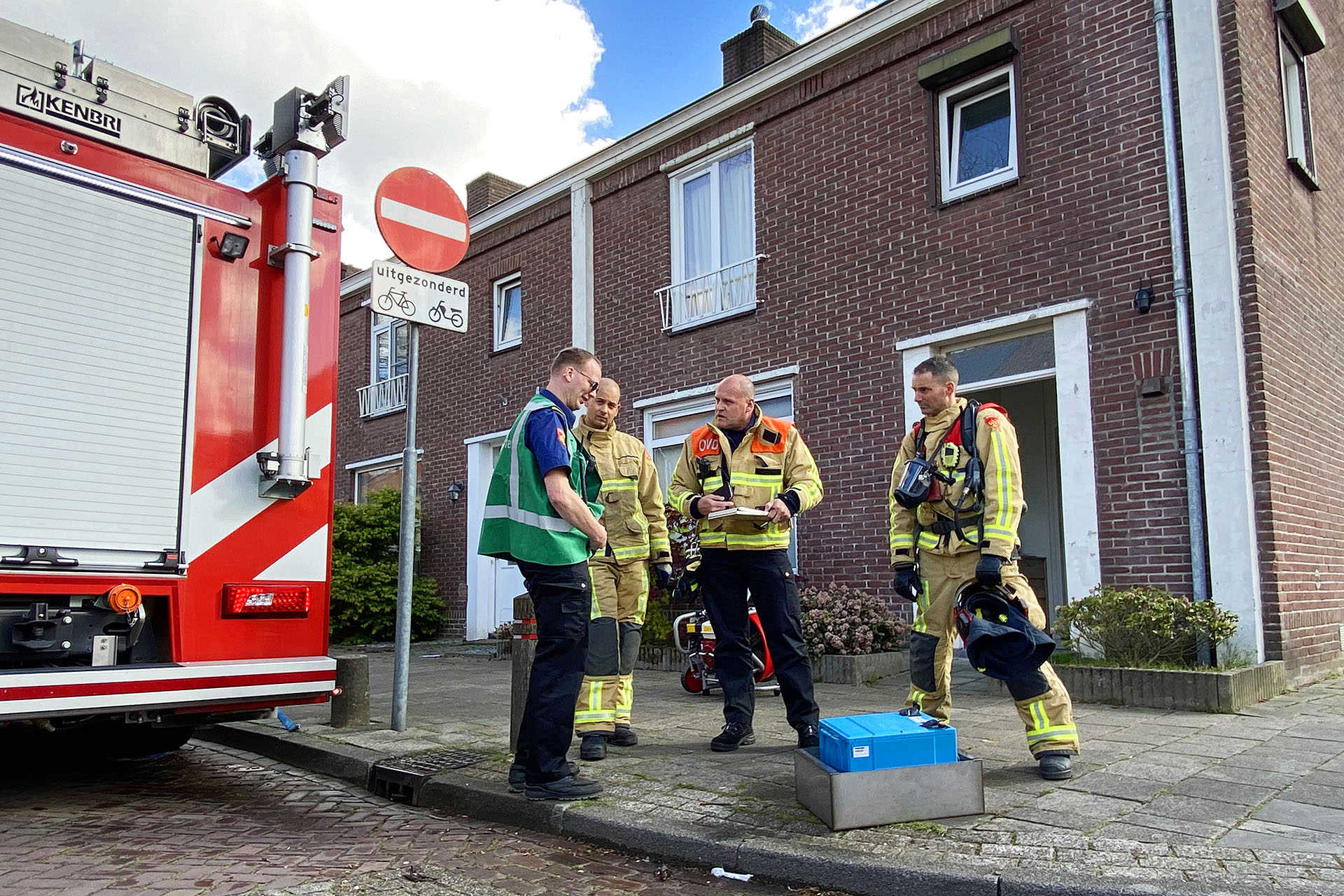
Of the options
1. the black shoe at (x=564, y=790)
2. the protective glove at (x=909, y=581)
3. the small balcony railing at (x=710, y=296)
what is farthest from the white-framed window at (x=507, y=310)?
the black shoe at (x=564, y=790)

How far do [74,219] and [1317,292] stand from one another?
9.28 m

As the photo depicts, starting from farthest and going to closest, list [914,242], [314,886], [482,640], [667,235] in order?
[482,640] → [667,235] → [914,242] → [314,886]

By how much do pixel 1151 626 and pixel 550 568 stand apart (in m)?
4.54

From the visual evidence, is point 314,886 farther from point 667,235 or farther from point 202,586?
point 667,235

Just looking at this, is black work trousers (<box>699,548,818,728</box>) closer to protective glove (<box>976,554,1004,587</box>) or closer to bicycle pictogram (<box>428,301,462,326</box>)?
protective glove (<box>976,554,1004,587</box>)

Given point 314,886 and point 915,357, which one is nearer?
point 314,886

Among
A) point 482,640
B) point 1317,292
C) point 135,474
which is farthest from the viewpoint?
point 482,640

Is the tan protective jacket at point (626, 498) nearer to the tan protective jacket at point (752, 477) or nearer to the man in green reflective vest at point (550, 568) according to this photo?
the tan protective jacket at point (752, 477)

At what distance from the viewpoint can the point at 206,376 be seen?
480 centimetres

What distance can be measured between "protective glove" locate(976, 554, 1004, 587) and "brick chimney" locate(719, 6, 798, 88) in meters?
9.13

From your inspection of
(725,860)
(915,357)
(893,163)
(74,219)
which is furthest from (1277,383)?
(74,219)

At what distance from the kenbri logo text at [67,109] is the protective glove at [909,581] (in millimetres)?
4215

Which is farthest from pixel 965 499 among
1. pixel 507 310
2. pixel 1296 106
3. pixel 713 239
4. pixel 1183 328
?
pixel 507 310

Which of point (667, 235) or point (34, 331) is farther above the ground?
point (667, 235)
